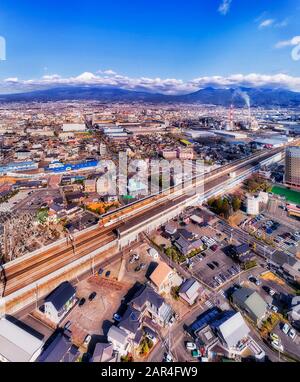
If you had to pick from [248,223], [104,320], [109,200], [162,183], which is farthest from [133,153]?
[104,320]

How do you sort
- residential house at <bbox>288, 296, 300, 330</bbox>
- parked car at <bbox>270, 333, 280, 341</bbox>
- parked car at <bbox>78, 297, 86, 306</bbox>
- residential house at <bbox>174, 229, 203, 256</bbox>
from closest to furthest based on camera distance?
parked car at <bbox>270, 333, 280, 341</bbox>
residential house at <bbox>288, 296, 300, 330</bbox>
parked car at <bbox>78, 297, 86, 306</bbox>
residential house at <bbox>174, 229, 203, 256</bbox>

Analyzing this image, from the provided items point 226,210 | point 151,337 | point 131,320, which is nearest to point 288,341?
point 151,337

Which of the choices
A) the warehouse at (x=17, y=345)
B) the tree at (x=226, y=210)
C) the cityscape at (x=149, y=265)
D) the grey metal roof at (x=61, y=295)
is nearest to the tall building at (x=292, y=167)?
the cityscape at (x=149, y=265)

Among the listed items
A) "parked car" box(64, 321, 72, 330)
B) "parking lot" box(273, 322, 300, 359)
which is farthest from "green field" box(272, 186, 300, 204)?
"parked car" box(64, 321, 72, 330)

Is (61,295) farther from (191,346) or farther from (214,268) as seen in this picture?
(214,268)

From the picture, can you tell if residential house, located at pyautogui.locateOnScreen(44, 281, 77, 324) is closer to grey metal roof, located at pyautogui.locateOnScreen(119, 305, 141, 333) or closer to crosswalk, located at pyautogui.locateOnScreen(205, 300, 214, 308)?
grey metal roof, located at pyautogui.locateOnScreen(119, 305, 141, 333)
